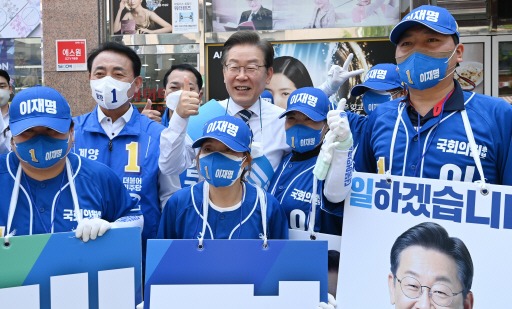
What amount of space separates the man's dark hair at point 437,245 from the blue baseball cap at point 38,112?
1638 millimetres

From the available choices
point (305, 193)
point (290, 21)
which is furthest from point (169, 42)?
point (305, 193)

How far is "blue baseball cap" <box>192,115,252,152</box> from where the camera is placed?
3.01 m

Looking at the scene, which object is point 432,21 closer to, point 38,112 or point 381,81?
point 381,81

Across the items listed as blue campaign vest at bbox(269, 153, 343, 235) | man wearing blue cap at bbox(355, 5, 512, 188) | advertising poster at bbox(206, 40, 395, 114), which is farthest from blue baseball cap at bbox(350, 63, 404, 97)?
advertising poster at bbox(206, 40, 395, 114)

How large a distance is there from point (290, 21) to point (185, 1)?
137cm

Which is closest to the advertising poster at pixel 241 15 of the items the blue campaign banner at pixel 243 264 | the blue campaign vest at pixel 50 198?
the blue campaign vest at pixel 50 198

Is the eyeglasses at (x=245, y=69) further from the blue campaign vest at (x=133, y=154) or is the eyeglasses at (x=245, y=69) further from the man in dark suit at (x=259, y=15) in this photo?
the man in dark suit at (x=259, y=15)

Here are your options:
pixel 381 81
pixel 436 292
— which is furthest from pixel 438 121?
pixel 381 81

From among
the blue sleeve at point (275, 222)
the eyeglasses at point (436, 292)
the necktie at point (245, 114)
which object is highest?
the necktie at point (245, 114)

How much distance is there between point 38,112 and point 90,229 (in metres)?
0.62

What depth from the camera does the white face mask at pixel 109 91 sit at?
12.6 ft

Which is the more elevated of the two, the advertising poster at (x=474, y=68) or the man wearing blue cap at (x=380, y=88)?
the advertising poster at (x=474, y=68)

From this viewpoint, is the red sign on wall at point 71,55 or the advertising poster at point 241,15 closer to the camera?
the advertising poster at point 241,15

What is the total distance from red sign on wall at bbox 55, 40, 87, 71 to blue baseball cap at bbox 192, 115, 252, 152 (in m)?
4.97
